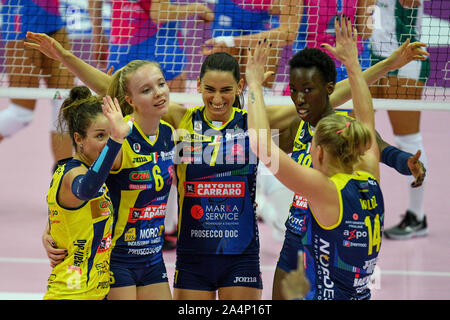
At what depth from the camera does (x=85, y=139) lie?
10.8ft

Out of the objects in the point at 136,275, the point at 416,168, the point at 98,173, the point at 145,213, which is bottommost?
the point at 136,275

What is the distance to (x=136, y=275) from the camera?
11.3 feet

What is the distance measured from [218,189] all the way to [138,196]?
422 mm

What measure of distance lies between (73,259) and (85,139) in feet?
1.85

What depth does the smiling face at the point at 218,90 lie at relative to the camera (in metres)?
3.49

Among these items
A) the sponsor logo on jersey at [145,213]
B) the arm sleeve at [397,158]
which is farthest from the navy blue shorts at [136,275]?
the arm sleeve at [397,158]

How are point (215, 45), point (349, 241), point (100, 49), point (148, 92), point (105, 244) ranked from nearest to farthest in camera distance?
point (349, 241), point (105, 244), point (148, 92), point (215, 45), point (100, 49)

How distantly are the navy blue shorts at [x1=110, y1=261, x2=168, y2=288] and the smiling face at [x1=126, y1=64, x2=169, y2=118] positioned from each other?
767 mm

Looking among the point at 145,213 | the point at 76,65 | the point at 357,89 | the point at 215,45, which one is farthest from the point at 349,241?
the point at 215,45

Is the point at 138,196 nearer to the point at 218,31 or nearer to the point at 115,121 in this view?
the point at 115,121

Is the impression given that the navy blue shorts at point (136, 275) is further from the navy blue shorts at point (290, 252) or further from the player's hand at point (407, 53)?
the player's hand at point (407, 53)

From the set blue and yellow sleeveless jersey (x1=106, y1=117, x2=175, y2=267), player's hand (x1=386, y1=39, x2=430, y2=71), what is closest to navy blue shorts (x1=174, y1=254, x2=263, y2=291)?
blue and yellow sleeveless jersey (x1=106, y1=117, x2=175, y2=267)

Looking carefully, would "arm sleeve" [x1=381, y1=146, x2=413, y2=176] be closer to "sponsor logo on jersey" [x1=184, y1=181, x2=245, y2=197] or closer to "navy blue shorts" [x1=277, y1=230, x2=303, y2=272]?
"navy blue shorts" [x1=277, y1=230, x2=303, y2=272]

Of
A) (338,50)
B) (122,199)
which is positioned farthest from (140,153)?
(338,50)
